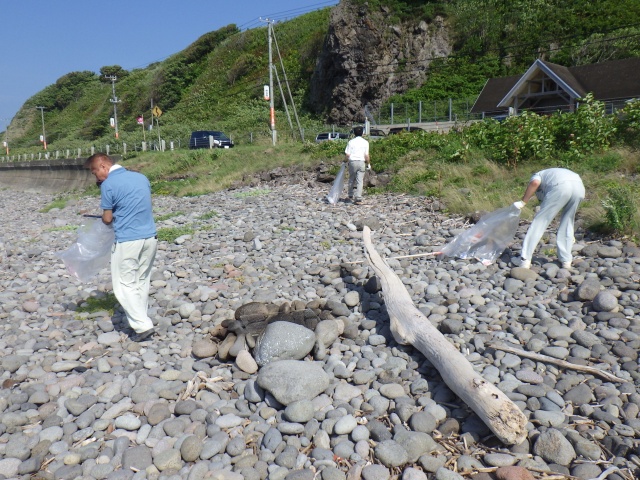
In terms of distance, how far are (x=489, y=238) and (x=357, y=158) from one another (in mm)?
4796

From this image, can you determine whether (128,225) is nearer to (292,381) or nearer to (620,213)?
(292,381)

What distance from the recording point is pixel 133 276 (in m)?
4.80

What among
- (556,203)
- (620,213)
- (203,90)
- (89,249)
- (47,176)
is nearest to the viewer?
(89,249)

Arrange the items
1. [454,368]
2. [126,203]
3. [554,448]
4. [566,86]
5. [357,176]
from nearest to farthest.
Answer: [554,448], [454,368], [126,203], [357,176], [566,86]

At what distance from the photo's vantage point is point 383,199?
36.7ft

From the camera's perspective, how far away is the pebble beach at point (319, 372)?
315 centimetres

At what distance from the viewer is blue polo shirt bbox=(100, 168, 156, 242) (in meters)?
4.63

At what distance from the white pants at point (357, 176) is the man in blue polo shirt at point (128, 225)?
634cm

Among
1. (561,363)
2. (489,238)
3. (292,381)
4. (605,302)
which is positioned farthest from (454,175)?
(292,381)

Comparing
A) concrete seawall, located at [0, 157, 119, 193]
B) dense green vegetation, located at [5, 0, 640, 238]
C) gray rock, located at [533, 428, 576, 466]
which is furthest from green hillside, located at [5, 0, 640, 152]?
gray rock, located at [533, 428, 576, 466]

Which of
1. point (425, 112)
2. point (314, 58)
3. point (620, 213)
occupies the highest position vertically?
point (314, 58)

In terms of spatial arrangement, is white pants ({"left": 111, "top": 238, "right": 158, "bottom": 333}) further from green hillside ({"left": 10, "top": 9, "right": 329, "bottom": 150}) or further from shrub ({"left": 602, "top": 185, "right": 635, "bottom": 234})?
green hillside ({"left": 10, "top": 9, "right": 329, "bottom": 150})

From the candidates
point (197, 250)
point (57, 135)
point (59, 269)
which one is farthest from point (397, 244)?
point (57, 135)

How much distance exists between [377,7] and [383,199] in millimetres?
36805
